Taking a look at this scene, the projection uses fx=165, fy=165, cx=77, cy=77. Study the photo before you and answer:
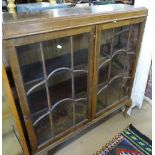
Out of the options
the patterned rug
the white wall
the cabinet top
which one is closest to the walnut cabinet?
the cabinet top

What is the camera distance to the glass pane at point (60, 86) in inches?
37.9

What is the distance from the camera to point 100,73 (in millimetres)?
1162

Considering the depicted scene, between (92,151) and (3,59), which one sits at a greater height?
(3,59)

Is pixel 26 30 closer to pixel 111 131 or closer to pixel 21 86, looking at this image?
pixel 21 86

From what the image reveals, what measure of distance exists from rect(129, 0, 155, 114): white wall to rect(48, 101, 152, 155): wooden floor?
0.47 ft

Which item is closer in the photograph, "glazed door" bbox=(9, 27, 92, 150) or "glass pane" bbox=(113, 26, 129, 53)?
"glazed door" bbox=(9, 27, 92, 150)

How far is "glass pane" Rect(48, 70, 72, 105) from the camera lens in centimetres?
96

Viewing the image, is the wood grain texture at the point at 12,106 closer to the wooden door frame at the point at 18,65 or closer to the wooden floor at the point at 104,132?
the wooden door frame at the point at 18,65

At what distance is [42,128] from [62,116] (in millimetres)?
175

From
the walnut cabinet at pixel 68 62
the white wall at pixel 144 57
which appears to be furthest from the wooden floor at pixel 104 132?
the walnut cabinet at pixel 68 62

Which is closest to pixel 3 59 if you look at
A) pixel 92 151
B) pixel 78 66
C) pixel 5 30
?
pixel 5 30

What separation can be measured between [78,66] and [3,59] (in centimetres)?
45

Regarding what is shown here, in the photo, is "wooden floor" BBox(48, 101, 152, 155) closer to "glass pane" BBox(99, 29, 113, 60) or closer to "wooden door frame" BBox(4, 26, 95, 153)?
"wooden door frame" BBox(4, 26, 95, 153)

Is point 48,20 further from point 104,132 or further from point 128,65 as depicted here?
point 104,132
